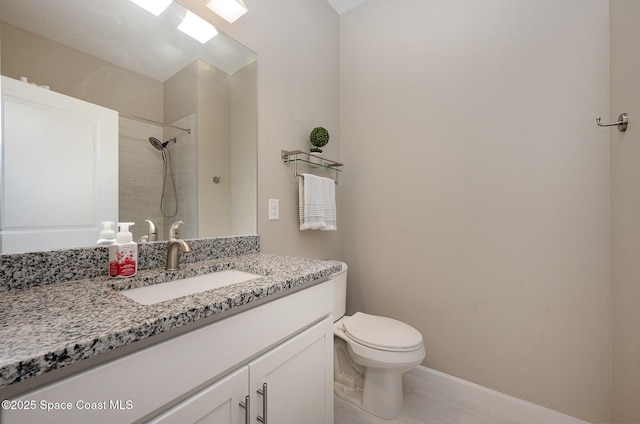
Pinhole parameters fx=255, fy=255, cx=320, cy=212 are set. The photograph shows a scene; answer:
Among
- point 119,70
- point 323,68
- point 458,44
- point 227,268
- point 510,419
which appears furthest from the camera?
point 323,68

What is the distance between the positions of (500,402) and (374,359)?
30.0 inches

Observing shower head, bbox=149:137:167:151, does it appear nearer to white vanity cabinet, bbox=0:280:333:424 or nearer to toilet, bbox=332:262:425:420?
white vanity cabinet, bbox=0:280:333:424

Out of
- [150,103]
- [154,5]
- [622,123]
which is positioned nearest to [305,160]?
[150,103]

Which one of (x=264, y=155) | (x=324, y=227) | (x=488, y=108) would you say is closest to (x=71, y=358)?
(x=264, y=155)

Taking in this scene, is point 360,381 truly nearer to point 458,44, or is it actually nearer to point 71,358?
point 71,358

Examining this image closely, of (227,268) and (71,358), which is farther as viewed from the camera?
(227,268)

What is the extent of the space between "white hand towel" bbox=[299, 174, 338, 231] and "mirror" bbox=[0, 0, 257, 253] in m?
0.31

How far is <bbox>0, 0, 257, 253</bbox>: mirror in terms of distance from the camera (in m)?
0.74

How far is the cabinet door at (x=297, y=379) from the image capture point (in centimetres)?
69

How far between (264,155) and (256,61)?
0.48 meters

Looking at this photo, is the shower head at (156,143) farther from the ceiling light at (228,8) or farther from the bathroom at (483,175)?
the ceiling light at (228,8)

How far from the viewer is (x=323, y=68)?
1.78 meters

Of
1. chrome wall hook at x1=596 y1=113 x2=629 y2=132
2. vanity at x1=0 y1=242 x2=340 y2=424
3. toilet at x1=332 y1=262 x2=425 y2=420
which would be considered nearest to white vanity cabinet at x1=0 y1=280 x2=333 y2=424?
vanity at x1=0 y1=242 x2=340 y2=424

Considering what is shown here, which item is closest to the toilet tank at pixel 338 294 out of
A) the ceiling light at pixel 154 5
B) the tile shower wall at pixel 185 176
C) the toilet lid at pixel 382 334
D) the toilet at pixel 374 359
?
the toilet at pixel 374 359
